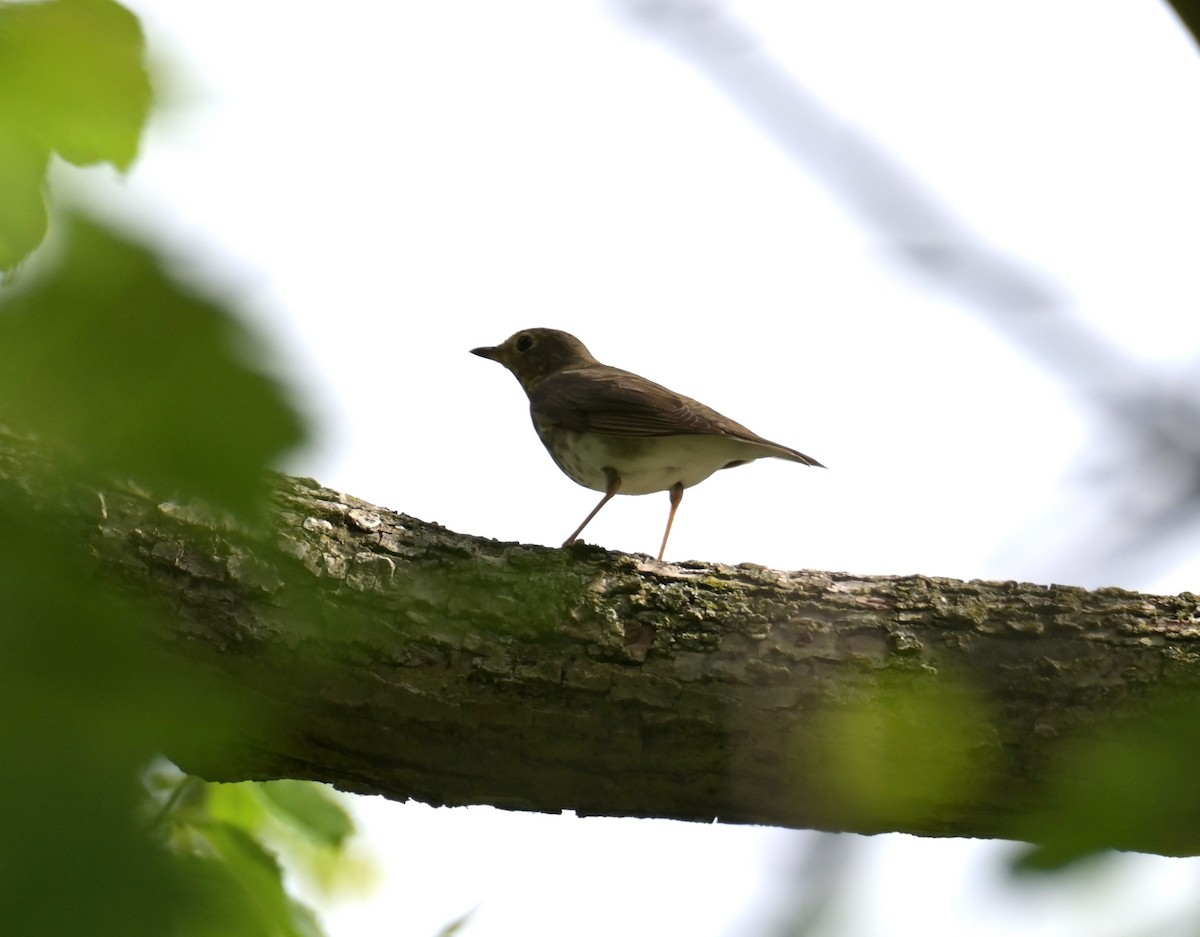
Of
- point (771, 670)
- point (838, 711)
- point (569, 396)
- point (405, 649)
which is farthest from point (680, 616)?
point (569, 396)

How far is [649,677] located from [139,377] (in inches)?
119

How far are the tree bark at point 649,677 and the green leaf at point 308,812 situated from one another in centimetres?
29

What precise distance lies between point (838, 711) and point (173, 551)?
2.02 metres

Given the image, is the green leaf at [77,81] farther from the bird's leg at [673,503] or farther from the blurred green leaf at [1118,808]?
the bird's leg at [673,503]

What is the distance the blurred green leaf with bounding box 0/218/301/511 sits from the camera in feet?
2.57

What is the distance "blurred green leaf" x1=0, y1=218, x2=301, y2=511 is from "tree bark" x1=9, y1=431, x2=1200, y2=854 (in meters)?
2.53

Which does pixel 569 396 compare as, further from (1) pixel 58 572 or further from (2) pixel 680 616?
(1) pixel 58 572

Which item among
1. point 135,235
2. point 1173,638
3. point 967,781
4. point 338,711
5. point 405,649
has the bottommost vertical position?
point 135,235

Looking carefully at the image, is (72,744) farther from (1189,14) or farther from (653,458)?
(653,458)

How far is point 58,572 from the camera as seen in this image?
3.08ft

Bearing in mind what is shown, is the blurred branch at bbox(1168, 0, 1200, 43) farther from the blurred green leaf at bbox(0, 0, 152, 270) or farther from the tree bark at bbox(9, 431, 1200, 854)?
the tree bark at bbox(9, 431, 1200, 854)

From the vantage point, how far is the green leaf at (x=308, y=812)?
397cm

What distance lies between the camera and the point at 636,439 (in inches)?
237

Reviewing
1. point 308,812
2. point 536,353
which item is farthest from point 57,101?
point 536,353
